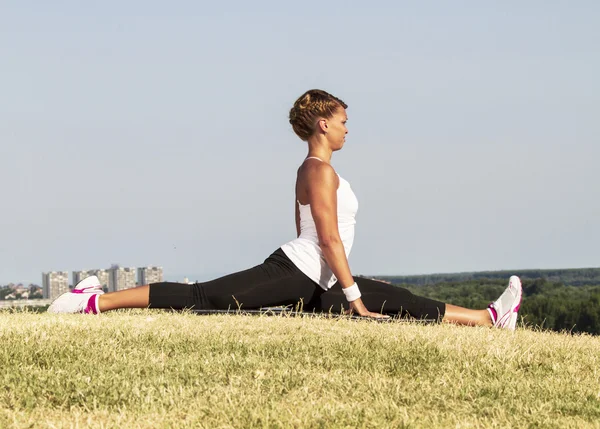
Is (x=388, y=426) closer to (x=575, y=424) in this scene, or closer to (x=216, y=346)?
(x=575, y=424)

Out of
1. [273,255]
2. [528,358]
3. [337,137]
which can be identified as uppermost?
[337,137]

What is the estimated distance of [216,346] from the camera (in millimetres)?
7914

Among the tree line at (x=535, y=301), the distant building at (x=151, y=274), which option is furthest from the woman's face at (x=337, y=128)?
the tree line at (x=535, y=301)

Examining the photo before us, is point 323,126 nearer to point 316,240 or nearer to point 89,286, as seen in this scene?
point 316,240

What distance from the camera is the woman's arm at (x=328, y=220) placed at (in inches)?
372

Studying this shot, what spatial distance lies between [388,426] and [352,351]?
2149mm

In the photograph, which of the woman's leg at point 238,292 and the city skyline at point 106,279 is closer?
the woman's leg at point 238,292

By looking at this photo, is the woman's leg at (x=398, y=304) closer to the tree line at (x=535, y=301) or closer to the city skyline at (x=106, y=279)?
the city skyline at (x=106, y=279)

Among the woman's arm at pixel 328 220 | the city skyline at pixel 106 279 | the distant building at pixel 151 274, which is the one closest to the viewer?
the woman's arm at pixel 328 220

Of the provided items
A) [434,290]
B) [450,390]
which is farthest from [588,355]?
[434,290]

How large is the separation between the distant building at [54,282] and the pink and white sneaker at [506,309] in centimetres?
14535

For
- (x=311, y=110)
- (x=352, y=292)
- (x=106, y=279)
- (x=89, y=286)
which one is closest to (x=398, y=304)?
(x=352, y=292)

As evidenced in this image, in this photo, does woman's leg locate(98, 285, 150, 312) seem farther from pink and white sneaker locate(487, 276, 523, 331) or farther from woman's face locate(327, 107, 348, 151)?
pink and white sneaker locate(487, 276, 523, 331)

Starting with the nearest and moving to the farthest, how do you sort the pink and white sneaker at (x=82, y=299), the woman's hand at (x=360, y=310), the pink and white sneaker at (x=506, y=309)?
1. the woman's hand at (x=360, y=310)
2. the pink and white sneaker at (x=82, y=299)
3. the pink and white sneaker at (x=506, y=309)
